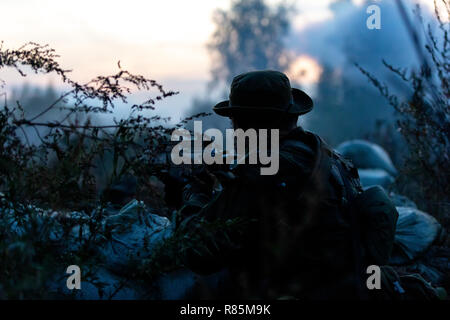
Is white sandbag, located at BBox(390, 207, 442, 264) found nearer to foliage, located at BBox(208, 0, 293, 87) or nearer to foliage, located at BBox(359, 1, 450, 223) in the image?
foliage, located at BBox(359, 1, 450, 223)

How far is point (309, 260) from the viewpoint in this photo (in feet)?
7.61

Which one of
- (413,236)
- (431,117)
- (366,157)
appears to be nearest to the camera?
(413,236)

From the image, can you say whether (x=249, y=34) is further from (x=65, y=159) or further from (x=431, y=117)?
(x=65, y=159)

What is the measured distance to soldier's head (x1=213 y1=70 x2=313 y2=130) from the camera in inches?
100

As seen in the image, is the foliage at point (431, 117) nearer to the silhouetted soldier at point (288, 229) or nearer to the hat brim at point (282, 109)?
the hat brim at point (282, 109)

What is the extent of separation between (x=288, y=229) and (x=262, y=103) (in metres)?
0.63

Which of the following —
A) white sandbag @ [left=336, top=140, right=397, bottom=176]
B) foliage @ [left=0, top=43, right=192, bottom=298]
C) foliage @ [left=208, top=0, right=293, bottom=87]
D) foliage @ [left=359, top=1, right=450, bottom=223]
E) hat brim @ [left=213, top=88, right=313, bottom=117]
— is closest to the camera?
foliage @ [left=0, top=43, right=192, bottom=298]

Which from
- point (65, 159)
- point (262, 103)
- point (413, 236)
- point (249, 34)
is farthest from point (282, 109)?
point (249, 34)

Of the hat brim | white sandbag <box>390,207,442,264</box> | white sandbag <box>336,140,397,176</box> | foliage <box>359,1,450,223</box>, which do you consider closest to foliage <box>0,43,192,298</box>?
the hat brim

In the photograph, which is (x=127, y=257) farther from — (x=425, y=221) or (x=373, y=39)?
(x=373, y=39)

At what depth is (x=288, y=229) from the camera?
2238 mm

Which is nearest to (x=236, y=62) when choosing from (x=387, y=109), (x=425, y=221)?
(x=387, y=109)

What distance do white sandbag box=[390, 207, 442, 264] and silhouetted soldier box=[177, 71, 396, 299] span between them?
1518 millimetres

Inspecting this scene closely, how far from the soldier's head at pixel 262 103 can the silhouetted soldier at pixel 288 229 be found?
15cm
